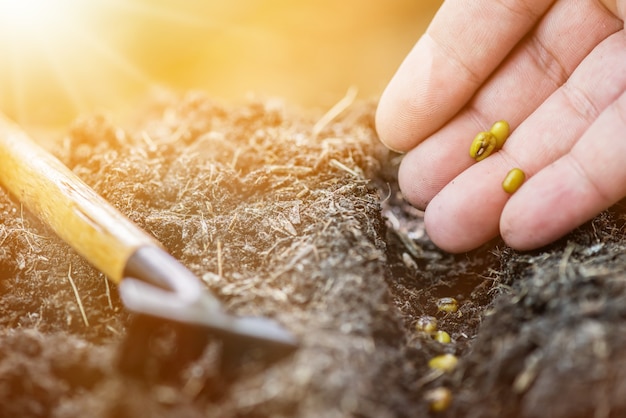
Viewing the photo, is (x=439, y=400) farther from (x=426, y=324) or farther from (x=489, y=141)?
(x=489, y=141)

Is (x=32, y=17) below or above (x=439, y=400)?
above

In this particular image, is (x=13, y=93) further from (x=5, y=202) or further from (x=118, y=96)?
(x=5, y=202)

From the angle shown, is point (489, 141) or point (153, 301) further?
point (489, 141)

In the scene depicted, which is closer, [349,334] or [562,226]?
[349,334]

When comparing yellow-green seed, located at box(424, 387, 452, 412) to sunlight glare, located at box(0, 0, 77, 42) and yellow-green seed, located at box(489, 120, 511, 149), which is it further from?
sunlight glare, located at box(0, 0, 77, 42)

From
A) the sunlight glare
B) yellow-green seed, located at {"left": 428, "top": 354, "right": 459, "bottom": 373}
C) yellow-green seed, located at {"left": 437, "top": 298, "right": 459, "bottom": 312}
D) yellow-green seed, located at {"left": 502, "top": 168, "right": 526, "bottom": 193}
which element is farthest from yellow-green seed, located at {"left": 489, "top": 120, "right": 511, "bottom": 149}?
the sunlight glare

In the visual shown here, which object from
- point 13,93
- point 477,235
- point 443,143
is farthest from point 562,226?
point 13,93

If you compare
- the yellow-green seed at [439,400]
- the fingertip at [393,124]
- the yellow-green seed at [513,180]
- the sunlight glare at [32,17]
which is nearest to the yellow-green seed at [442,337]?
the yellow-green seed at [439,400]

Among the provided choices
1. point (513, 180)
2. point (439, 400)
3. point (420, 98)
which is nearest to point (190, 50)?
point (420, 98)
